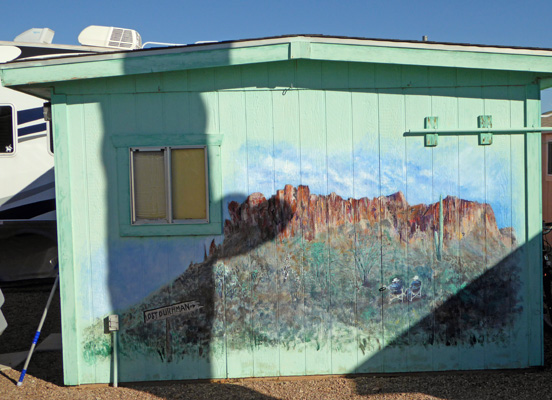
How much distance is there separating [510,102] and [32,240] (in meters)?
7.15

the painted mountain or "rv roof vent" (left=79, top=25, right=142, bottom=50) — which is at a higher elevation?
"rv roof vent" (left=79, top=25, right=142, bottom=50)

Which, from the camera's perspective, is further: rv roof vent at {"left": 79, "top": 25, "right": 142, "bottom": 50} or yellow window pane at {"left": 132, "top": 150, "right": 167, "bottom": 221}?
rv roof vent at {"left": 79, "top": 25, "right": 142, "bottom": 50}

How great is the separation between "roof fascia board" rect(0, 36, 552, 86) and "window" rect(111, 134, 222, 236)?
2.02 ft

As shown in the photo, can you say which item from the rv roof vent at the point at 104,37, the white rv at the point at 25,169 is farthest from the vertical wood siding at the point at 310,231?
the rv roof vent at the point at 104,37

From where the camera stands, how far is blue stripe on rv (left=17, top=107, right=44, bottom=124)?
A: 8250 millimetres

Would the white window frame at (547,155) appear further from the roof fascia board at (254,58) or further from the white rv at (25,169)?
the white rv at (25,169)

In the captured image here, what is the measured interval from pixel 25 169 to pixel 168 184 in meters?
4.52

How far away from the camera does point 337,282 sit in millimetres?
4988

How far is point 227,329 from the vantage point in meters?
4.98

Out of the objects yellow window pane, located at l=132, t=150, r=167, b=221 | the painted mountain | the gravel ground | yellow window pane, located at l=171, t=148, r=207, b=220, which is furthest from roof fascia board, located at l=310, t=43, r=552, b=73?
the gravel ground

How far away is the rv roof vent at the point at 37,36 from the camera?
8.74m

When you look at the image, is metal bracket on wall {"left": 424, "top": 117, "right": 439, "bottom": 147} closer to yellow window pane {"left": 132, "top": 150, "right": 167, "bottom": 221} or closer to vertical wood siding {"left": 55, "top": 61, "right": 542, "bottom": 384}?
vertical wood siding {"left": 55, "top": 61, "right": 542, "bottom": 384}

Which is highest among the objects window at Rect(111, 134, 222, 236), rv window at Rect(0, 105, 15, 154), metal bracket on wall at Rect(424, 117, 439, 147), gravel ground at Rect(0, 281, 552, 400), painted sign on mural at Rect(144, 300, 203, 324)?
rv window at Rect(0, 105, 15, 154)

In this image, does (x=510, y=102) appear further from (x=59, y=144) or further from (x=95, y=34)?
(x=95, y=34)
